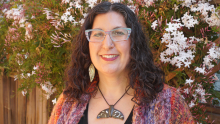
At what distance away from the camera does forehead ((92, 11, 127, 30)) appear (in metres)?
1.24

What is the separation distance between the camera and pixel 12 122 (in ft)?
11.9

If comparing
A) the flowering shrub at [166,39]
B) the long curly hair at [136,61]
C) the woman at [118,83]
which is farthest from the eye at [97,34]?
the flowering shrub at [166,39]

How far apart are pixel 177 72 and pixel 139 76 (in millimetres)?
416

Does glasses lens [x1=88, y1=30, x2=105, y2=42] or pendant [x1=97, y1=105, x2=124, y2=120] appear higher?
glasses lens [x1=88, y1=30, x2=105, y2=42]

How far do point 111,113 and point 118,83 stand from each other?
22cm

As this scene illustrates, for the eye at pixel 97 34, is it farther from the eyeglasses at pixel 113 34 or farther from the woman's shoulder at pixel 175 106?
the woman's shoulder at pixel 175 106

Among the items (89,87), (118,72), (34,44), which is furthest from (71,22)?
(118,72)

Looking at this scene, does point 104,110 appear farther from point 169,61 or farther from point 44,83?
point 44,83

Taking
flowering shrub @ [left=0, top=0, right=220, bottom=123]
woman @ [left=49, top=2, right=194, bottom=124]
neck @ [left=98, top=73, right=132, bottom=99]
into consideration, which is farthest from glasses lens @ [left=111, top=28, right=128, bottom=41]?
flowering shrub @ [left=0, top=0, right=220, bottom=123]

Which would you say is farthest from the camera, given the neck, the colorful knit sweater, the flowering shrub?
the flowering shrub

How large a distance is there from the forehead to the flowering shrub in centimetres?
39

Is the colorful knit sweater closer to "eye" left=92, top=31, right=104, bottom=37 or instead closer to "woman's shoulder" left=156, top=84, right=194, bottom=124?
"woman's shoulder" left=156, top=84, right=194, bottom=124

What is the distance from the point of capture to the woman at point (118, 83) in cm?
122

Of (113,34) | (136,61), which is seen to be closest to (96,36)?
(113,34)
